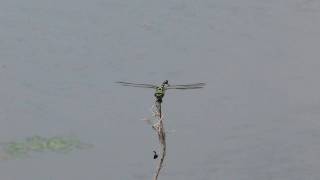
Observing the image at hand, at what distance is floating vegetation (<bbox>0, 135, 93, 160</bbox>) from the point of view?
9.69 feet

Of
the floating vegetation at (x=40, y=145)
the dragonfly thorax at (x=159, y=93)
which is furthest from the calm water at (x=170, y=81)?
the dragonfly thorax at (x=159, y=93)

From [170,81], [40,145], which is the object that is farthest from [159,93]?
[170,81]

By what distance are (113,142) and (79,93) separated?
15.9 inches

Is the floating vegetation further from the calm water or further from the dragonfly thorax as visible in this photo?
the dragonfly thorax

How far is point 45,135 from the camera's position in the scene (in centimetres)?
302

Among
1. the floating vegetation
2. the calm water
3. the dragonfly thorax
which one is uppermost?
the calm water

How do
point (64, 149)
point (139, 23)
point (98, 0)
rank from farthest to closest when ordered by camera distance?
1. point (98, 0)
2. point (139, 23)
3. point (64, 149)

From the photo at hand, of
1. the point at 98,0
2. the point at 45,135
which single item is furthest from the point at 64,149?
the point at 98,0

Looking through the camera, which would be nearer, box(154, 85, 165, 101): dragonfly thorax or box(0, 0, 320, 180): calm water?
box(154, 85, 165, 101): dragonfly thorax

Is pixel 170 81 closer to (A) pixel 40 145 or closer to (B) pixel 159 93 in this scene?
(A) pixel 40 145

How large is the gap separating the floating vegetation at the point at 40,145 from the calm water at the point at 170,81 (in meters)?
0.03

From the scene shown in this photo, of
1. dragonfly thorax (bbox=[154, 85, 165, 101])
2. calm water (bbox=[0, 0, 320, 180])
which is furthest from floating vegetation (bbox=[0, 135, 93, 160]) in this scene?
dragonfly thorax (bbox=[154, 85, 165, 101])

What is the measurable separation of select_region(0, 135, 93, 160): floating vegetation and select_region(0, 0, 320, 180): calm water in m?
0.03

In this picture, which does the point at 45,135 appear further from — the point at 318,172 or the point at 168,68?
the point at 318,172
